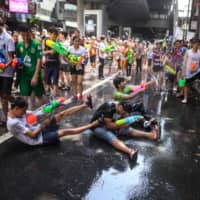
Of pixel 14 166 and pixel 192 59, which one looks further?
pixel 192 59

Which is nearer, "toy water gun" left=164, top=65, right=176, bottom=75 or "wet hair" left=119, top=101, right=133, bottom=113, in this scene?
"wet hair" left=119, top=101, right=133, bottom=113

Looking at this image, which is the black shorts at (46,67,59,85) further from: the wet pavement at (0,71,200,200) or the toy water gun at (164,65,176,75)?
the toy water gun at (164,65,176,75)

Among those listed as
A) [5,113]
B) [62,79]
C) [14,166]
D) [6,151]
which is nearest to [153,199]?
[14,166]

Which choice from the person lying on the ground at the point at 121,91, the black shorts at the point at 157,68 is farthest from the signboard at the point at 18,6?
the person lying on the ground at the point at 121,91

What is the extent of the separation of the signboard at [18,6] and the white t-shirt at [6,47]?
15999 millimetres

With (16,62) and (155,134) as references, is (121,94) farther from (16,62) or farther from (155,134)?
(16,62)

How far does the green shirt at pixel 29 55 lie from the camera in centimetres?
584

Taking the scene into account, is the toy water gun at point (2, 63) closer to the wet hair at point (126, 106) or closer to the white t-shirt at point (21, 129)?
the white t-shirt at point (21, 129)

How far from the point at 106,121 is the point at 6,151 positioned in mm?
1664

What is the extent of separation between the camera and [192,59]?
8875 millimetres

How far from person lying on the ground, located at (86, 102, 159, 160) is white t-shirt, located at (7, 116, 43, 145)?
3.30 ft

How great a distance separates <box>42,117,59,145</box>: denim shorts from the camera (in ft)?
16.1

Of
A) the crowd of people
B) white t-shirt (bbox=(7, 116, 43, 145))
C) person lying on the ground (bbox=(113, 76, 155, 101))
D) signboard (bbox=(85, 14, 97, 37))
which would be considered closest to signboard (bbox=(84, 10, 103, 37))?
signboard (bbox=(85, 14, 97, 37))

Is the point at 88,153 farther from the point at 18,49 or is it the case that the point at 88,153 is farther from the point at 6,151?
the point at 18,49
